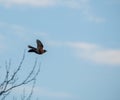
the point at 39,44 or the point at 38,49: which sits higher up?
the point at 39,44

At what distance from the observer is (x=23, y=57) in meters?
3.96

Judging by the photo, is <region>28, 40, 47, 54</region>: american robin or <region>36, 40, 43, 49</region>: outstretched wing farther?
<region>36, 40, 43, 49</region>: outstretched wing

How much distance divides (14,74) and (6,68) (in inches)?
11.7

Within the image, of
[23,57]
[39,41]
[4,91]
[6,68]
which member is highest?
[39,41]

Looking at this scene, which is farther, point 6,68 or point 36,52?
point 6,68

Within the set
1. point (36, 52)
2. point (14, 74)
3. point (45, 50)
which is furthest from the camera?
point (14, 74)

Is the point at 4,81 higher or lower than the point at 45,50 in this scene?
lower

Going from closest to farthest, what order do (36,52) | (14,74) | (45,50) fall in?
(36,52)
(45,50)
(14,74)

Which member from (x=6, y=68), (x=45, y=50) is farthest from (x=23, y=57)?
(x=45, y=50)

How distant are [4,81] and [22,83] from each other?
485 mm

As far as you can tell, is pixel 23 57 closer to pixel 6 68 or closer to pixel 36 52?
pixel 6 68

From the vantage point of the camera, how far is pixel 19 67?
13.0 feet

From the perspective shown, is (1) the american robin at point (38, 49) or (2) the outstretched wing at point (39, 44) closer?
(1) the american robin at point (38, 49)

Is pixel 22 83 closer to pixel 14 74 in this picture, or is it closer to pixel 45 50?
pixel 14 74
